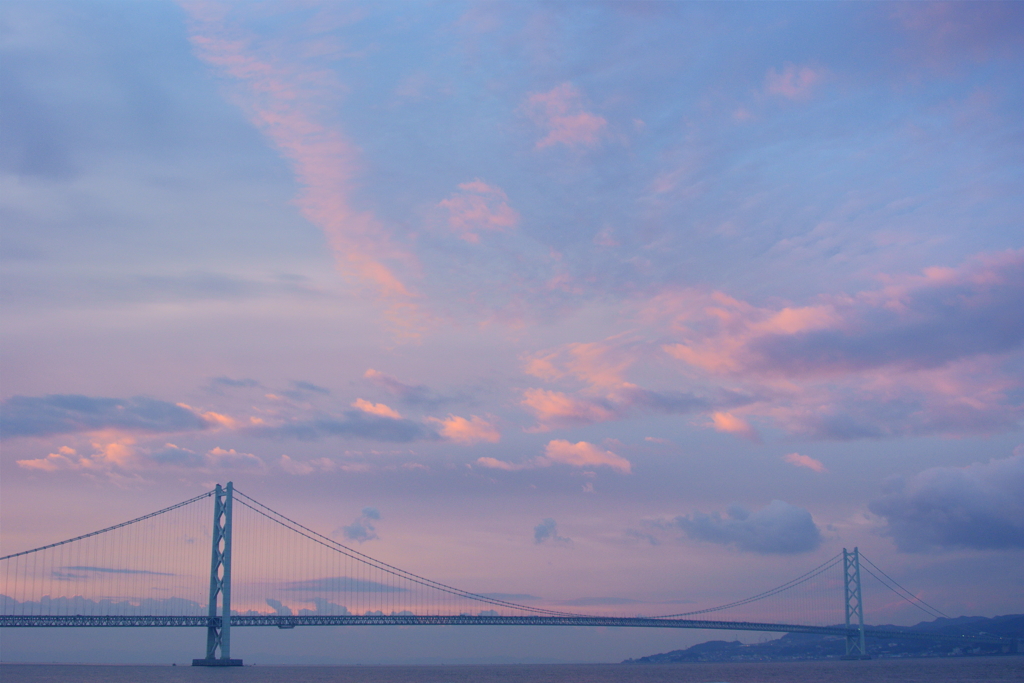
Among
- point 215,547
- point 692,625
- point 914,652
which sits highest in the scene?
point 215,547

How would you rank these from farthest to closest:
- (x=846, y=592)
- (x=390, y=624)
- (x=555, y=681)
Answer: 1. (x=846, y=592)
2. (x=390, y=624)
3. (x=555, y=681)

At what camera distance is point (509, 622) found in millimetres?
93312

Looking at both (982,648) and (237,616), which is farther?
(982,648)

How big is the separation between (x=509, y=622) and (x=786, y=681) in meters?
31.0

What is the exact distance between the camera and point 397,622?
86.0m

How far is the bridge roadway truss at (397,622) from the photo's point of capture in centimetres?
7448

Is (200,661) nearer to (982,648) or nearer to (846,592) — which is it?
(846,592)

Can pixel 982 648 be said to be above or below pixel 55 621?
below

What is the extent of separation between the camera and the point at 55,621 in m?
74.2

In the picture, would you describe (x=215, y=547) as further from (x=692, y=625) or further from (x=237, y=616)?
(x=692, y=625)

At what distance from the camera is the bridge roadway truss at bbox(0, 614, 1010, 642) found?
74.5 meters

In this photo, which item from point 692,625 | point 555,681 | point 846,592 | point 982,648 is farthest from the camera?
point 982,648

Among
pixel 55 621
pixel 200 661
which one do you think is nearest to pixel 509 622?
pixel 200 661

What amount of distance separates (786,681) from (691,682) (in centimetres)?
793
